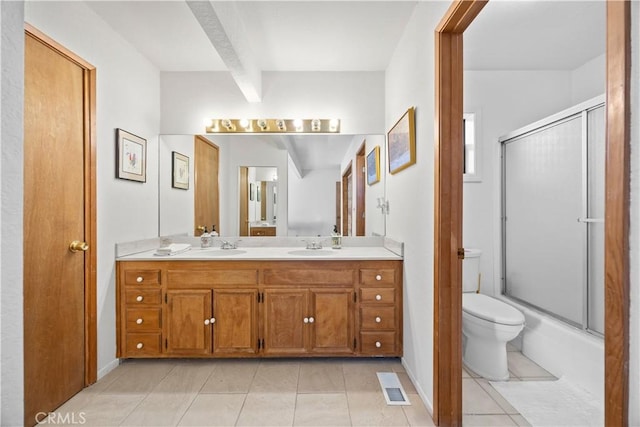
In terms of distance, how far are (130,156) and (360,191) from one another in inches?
76.0

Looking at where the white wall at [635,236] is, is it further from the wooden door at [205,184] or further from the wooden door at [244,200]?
the wooden door at [205,184]

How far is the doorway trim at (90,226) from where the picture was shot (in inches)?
77.0

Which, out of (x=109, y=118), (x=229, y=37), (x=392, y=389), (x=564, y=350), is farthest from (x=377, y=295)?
(x=109, y=118)

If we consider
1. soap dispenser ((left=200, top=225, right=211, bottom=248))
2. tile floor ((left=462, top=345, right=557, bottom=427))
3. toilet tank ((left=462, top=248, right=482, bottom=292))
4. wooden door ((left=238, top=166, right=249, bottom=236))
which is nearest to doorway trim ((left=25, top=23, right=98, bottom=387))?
soap dispenser ((left=200, top=225, right=211, bottom=248))

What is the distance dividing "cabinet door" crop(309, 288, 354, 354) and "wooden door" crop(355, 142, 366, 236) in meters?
0.77

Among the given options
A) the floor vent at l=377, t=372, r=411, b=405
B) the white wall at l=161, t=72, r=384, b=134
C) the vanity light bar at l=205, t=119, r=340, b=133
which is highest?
the white wall at l=161, t=72, r=384, b=134

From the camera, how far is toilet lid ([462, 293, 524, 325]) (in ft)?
6.49

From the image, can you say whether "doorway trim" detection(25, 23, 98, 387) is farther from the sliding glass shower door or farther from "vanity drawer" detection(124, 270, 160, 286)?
the sliding glass shower door

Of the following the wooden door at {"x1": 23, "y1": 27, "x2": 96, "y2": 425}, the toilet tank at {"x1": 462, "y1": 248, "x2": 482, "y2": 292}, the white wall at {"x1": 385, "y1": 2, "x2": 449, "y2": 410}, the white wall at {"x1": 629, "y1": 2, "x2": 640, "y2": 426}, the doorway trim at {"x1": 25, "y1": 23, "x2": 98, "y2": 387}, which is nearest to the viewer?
the white wall at {"x1": 629, "y1": 2, "x2": 640, "y2": 426}

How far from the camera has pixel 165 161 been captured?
2789mm

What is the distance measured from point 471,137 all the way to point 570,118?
28.1 inches

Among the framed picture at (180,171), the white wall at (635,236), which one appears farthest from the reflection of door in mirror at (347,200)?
the white wall at (635,236)

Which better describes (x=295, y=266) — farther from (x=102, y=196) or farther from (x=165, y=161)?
(x=165, y=161)

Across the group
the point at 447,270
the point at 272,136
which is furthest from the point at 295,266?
the point at 272,136
